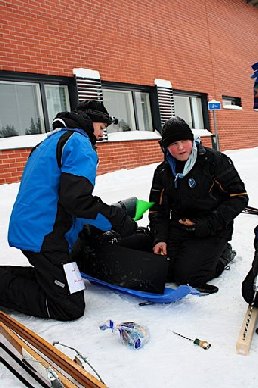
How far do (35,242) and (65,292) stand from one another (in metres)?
0.38

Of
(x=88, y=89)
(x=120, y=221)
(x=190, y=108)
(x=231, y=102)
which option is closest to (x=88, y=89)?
(x=88, y=89)

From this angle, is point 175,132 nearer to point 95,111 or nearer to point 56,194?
point 95,111

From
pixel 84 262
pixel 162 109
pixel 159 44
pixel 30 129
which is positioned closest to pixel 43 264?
pixel 84 262

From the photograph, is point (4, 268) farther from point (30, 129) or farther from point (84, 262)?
point (30, 129)

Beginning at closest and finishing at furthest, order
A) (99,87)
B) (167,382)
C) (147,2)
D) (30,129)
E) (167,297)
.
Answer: (167,382) → (167,297) → (30,129) → (99,87) → (147,2)

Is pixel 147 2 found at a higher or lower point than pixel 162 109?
higher

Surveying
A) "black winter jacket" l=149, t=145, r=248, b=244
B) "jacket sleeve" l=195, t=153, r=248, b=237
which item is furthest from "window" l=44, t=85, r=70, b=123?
"jacket sleeve" l=195, t=153, r=248, b=237

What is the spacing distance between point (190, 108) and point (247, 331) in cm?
1060

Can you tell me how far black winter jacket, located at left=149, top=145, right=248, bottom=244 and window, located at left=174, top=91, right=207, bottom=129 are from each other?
826 centimetres

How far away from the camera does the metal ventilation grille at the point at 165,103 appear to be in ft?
33.9

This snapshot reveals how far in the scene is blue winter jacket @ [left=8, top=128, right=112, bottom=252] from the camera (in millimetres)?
2408

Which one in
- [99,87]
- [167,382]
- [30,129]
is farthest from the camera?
[99,87]

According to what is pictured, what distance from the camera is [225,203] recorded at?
324cm

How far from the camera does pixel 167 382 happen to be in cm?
186
